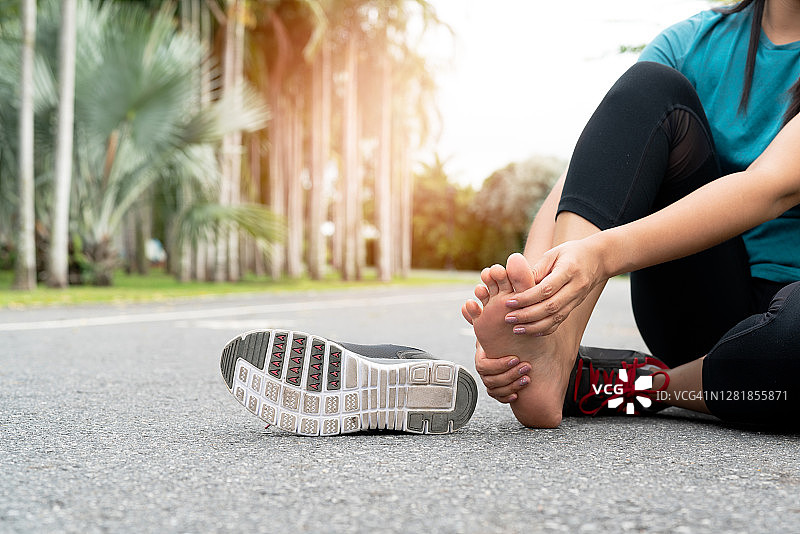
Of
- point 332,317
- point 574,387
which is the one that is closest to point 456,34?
point 332,317

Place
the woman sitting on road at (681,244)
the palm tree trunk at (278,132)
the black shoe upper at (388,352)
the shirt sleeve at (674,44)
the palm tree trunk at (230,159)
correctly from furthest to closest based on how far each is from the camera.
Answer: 1. the palm tree trunk at (278,132)
2. the palm tree trunk at (230,159)
3. the shirt sleeve at (674,44)
4. the black shoe upper at (388,352)
5. the woman sitting on road at (681,244)

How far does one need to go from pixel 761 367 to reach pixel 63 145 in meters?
9.09

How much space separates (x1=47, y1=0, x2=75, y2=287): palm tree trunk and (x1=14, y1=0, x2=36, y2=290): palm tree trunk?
451 mm

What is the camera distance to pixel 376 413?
1.58m

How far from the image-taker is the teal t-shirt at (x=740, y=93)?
1.66m

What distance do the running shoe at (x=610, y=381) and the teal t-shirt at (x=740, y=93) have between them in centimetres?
31

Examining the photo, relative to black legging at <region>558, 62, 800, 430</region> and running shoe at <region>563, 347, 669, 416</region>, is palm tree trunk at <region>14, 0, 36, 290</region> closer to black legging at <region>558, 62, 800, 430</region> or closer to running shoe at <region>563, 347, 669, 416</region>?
running shoe at <region>563, 347, 669, 416</region>

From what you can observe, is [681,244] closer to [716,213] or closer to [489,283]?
[716,213]

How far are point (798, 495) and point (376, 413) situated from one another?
747 millimetres

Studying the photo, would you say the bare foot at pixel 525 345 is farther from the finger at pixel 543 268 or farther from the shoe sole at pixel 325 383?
the shoe sole at pixel 325 383

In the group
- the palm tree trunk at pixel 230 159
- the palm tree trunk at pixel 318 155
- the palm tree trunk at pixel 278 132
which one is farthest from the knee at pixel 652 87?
the palm tree trunk at pixel 278 132

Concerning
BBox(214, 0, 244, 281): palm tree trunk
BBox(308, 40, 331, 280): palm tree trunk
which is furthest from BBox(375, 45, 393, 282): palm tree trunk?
BBox(214, 0, 244, 281): palm tree trunk

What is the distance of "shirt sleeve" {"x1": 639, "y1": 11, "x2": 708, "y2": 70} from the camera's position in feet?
6.10

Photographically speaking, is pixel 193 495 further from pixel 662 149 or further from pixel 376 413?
pixel 662 149
